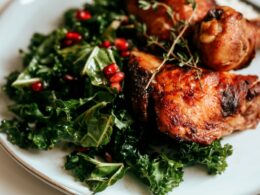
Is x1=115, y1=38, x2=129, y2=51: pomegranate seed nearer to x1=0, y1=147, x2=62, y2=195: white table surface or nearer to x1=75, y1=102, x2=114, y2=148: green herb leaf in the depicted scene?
x1=75, y1=102, x2=114, y2=148: green herb leaf

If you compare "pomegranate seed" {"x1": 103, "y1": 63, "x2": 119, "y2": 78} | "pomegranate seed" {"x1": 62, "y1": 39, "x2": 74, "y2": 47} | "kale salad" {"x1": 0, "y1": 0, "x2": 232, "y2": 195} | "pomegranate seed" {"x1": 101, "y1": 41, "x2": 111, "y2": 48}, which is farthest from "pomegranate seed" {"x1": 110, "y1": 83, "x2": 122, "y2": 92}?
"pomegranate seed" {"x1": 62, "y1": 39, "x2": 74, "y2": 47}

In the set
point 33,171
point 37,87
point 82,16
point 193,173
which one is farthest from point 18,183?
point 82,16

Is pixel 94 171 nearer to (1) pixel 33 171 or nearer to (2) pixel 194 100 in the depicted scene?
(1) pixel 33 171

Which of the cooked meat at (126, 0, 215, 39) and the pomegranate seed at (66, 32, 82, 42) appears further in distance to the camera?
the pomegranate seed at (66, 32, 82, 42)

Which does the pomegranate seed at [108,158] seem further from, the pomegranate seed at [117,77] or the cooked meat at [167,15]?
the cooked meat at [167,15]

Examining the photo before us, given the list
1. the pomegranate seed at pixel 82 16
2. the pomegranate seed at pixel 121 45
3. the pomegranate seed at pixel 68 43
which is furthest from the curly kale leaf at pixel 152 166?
the pomegranate seed at pixel 82 16

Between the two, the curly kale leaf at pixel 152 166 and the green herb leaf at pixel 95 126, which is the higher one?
the green herb leaf at pixel 95 126
